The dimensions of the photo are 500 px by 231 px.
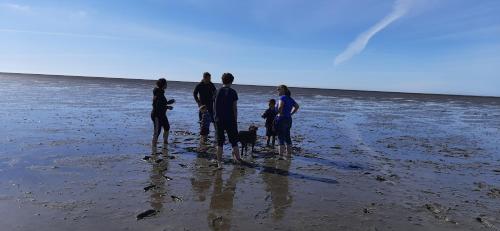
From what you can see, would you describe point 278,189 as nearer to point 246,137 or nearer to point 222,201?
point 222,201

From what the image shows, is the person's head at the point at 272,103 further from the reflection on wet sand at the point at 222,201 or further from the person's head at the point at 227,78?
the reflection on wet sand at the point at 222,201

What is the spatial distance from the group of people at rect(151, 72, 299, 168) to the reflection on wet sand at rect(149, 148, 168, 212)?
1070 millimetres

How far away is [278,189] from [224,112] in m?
2.26

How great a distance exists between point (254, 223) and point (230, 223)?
299mm

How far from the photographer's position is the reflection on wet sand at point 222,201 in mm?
5560

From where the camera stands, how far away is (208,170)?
8.63 m

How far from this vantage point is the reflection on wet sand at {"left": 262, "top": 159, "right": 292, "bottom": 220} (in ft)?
20.5

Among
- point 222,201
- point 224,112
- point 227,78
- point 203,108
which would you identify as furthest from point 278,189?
point 203,108

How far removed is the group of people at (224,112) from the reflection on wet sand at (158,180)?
107 cm

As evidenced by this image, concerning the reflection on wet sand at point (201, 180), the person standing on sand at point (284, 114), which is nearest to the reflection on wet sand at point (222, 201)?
the reflection on wet sand at point (201, 180)

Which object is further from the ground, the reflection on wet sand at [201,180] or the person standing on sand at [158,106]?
the person standing on sand at [158,106]

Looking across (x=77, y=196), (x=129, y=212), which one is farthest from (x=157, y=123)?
(x=129, y=212)

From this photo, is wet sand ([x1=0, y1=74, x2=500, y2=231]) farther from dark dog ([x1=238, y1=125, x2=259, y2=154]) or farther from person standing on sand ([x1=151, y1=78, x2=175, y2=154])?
person standing on sand ([x1=151, y1=78, x2=175, y2=154])

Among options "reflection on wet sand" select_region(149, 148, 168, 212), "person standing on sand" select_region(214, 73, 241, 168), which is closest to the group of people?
"person standing on sand" select_region(214, 73, 241, 168)
